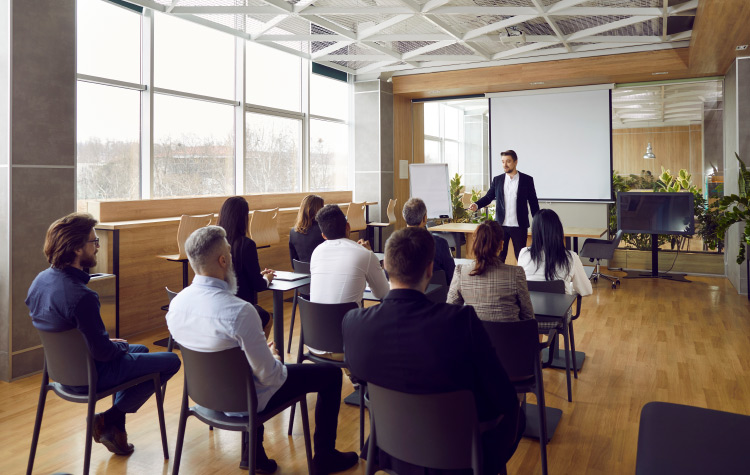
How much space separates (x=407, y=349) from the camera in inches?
66.7

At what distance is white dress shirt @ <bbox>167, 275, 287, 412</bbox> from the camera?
2.16 metres

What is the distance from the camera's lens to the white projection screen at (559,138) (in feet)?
29.2

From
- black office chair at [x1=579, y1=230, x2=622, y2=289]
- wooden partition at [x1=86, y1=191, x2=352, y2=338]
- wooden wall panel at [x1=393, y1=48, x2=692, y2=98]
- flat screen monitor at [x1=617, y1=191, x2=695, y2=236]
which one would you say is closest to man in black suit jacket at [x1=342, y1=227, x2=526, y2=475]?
wooden partition at [x1=86, y1=191, x2=352, y2=338]

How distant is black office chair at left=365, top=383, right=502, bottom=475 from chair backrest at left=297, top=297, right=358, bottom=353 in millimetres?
1185

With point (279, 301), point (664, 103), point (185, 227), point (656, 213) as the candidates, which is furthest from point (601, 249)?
point (185, 227)

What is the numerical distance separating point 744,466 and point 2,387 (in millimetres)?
4495

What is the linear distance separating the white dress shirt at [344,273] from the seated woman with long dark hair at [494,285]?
1.93 feet

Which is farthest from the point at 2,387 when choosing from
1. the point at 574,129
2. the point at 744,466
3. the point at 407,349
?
the point at 574,129

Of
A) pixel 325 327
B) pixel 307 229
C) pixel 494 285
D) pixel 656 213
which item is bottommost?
pixel 325 327

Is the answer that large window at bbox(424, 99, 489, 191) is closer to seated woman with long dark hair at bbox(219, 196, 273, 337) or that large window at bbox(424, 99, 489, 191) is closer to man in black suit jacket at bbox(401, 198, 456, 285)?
man in black suit jacket at bbox(401, 198, 456, 285)

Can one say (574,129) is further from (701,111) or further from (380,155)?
(380,155)

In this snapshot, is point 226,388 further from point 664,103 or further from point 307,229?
point 664,103

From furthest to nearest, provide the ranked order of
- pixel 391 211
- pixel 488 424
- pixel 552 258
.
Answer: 1. pixel 391 211
2. pixel 552 258
3. pixel 488 424

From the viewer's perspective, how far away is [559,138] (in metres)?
9.20
